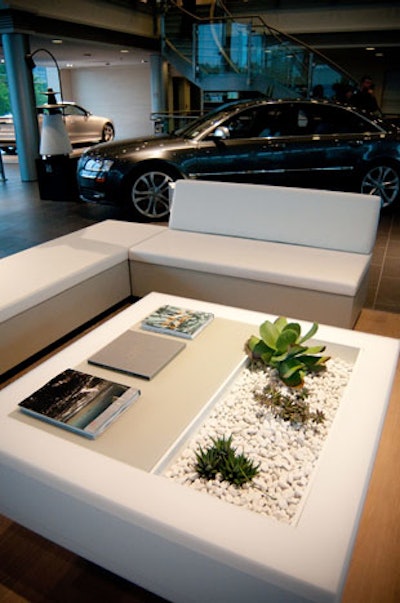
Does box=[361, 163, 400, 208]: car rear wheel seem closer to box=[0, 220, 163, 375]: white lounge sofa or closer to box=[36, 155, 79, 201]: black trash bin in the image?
box=[0, 220, 163, 375]: white lounge sofa

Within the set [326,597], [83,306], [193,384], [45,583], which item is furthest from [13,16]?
[326,597]

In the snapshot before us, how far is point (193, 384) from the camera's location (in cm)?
196

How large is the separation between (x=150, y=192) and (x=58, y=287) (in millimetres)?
3057

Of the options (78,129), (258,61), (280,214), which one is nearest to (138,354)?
(280,214)

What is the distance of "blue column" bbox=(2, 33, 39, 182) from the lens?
771 centimetres

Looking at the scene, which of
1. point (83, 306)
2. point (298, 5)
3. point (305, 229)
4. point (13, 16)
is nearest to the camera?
point (83, 306)

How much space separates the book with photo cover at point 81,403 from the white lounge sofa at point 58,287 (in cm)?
89

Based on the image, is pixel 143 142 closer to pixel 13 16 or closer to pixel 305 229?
pixel 305 229

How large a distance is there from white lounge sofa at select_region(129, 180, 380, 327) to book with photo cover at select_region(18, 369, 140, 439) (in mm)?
1440

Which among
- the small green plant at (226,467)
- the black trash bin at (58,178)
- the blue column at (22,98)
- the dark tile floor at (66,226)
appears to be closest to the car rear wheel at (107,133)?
the blue column at (22,98)

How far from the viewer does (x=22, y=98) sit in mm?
7992

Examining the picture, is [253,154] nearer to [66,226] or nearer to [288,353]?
[66,226]

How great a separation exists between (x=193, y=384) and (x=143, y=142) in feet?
14.3

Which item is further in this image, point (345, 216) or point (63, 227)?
point (63, 227)
